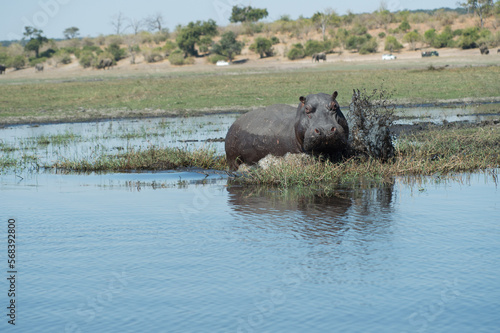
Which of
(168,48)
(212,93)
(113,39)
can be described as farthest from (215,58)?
(212,93)

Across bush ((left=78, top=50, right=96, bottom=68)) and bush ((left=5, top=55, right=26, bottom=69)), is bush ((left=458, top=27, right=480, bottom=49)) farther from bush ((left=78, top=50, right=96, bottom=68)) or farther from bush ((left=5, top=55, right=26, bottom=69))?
bush ((left=5, top=55, right=26, bottom=69))

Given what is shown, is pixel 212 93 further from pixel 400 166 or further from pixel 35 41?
pixel 35 41

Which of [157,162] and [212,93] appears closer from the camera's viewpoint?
[157,162]

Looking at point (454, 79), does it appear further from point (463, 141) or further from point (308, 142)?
point (308, 142)

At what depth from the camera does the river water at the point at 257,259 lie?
18.1 ft

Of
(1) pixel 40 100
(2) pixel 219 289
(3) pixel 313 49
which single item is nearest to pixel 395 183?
(2) pixel 219 289

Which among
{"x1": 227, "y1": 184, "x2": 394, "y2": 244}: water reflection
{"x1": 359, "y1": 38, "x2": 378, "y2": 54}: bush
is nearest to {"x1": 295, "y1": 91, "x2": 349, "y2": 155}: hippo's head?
{"x1": 227, "y1": 184, "x2": 394, "y2": 244}: water reflection

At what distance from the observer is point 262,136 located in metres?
11.4

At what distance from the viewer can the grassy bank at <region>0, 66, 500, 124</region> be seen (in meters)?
27.2

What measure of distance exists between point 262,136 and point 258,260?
4.68 m

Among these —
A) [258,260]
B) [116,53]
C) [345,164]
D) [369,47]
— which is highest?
[116,53]

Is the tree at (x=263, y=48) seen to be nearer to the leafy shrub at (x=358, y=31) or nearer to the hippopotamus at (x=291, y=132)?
the leafy shrub at (x=358, y=31)

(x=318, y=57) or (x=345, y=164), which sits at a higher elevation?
(x=318, y=57)

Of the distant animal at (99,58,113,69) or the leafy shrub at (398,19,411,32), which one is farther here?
the leafy shrub at (398,19,411,32)
